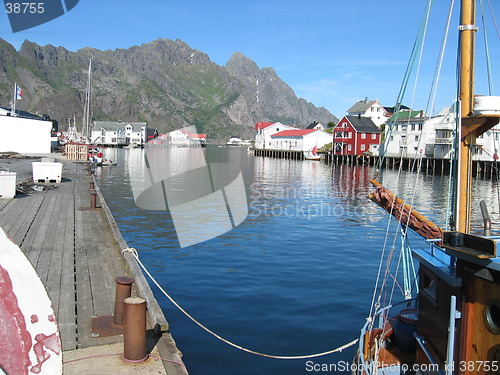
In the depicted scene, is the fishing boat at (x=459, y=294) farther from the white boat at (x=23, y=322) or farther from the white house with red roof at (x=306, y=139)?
the white house with red roof at (x=306, y=139)

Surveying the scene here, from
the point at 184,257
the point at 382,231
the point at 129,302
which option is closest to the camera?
the point at 129,302

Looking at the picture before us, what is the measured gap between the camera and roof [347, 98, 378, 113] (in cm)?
15038

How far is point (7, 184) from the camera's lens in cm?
Result: 2444

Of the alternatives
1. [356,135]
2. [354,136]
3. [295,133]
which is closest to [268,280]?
[356,135]

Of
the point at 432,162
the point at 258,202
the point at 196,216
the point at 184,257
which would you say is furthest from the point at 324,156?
the point at 184,257

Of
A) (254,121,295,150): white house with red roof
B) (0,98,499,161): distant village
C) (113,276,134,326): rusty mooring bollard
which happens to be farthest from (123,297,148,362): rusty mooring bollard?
(254,121,295,150): white house with red roof

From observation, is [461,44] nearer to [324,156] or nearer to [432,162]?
[432,162]

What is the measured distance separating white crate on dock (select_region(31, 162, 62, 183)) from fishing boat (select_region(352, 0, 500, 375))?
2849 centimetres

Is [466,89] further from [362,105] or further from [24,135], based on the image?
[362,105]

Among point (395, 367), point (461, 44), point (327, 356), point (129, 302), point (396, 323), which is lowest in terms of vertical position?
point (327, 356)

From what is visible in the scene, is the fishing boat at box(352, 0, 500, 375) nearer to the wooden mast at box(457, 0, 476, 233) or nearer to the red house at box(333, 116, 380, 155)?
the wooden mast at box(457, 0, 476, 233)

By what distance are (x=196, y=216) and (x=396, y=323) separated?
23.6 meters

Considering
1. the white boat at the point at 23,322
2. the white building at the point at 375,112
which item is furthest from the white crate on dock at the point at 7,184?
the white building at the point at 375,112

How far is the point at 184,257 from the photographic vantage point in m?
21.3
